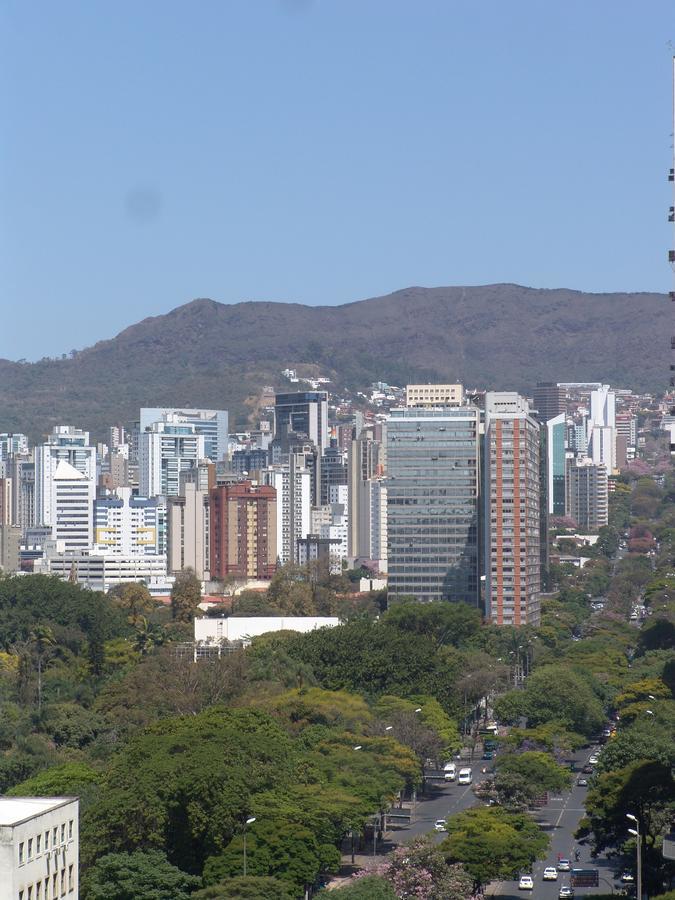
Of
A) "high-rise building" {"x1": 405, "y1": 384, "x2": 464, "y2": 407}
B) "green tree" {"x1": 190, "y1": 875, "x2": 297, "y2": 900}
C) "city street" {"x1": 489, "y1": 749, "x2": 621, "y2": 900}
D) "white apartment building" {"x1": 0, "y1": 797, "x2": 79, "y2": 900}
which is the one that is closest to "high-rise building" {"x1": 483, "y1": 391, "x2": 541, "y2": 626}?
"high-rise building" {"x1": 405, "y1": 384, "x2": 464, "y2": 407}

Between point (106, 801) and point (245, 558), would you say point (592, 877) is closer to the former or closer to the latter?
point (106, 801)

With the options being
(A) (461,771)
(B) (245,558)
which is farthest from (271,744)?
(B) (245,558)

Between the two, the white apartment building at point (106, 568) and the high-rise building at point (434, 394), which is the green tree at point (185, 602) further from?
the white apartment building at point (106, 568)

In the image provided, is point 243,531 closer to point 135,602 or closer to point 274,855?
point 135,602

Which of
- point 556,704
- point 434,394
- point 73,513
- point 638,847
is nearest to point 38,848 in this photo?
point 638,847

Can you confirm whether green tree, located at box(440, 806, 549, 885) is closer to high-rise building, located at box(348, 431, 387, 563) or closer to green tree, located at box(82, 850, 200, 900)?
green tree, located at box(82, 850, 200, 900)

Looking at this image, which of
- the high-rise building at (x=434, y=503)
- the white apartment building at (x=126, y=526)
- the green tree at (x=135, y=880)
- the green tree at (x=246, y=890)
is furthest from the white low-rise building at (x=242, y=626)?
the white apartment building at (x=126, y=526)
